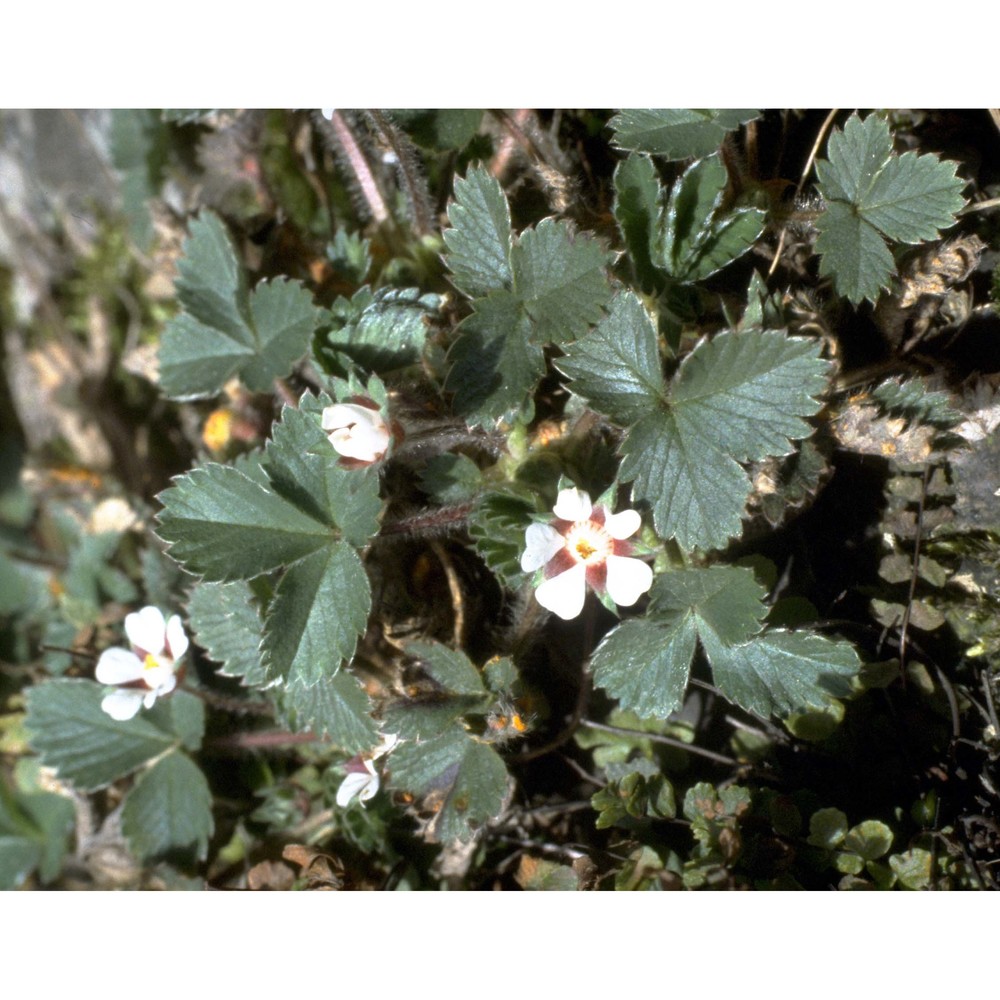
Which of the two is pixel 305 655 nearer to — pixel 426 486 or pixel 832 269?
pixel 426 486

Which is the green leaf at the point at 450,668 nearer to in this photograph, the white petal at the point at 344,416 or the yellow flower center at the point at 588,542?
the yellow flower center at the point at 588,542

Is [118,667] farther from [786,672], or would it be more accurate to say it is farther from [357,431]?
[786,672]

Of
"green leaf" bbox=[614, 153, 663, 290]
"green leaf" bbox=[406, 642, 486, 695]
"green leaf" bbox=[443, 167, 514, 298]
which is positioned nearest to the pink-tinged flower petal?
"green leaf" bbox=[406, 642, 486, 695]

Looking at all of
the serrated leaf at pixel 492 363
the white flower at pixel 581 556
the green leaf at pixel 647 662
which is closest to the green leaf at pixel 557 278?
the serrated leaf at pixel 492 363

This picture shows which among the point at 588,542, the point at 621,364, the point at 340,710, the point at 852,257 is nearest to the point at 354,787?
the point at 340,710

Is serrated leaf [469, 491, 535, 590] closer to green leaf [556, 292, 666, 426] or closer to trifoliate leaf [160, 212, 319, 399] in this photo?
green leaf [556, 292, 666, 426]
